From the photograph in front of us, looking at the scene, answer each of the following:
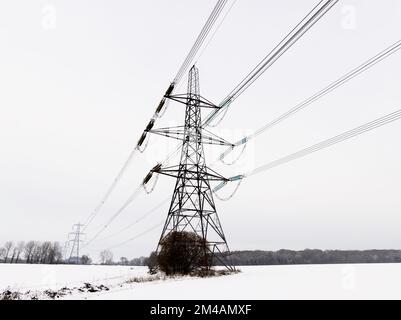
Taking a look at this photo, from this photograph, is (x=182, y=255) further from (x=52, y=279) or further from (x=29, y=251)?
(x=29, y=251)

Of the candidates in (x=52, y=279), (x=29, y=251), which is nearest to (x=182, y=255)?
(x=52, y=279)

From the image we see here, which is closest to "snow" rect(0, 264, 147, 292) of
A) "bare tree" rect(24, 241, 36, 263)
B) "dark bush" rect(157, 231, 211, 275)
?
"dark bush" rect(157, 231, 211, 275)

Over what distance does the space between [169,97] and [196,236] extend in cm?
1022

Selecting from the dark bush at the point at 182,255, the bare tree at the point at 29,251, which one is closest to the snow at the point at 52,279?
the dark bush at the point at 182,255

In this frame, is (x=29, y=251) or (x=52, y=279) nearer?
(x=52, y=279)

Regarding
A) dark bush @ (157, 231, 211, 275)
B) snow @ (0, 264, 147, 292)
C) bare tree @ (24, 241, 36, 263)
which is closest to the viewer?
snow @ (0, 264, 147, 292)

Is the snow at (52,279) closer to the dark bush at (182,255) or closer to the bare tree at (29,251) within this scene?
the dark bush at (182,255)

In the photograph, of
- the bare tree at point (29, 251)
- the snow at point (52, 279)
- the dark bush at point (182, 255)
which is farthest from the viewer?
the bare tree at point (29, 251)

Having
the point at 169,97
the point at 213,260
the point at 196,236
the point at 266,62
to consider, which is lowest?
the point at 213,260

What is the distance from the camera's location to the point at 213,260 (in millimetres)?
21531

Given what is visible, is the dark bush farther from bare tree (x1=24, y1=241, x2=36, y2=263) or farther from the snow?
bare tree (x1=24, y1=241, x2=36, y2=263)
